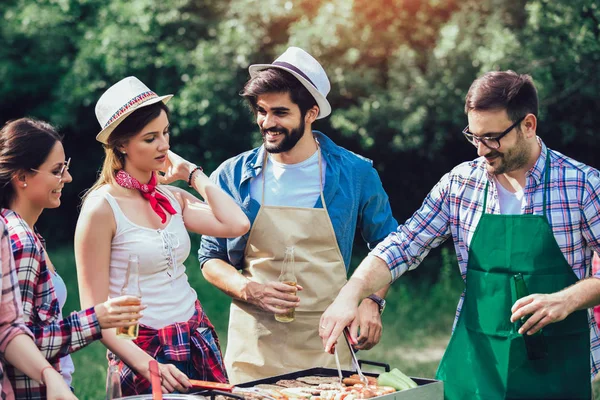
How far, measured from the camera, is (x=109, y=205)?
11.8 ft

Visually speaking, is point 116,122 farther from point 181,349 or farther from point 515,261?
point 515,261

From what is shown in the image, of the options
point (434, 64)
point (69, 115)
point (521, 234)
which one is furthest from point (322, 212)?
point (69, 115)

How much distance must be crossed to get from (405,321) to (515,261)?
711 centimetres

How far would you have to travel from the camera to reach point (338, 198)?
4418 mm

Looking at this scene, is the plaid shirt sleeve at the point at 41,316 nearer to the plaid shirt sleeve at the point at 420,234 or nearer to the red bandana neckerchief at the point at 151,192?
the red bandana neckerchief at the point at 151,192

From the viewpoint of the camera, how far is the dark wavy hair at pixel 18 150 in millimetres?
3346

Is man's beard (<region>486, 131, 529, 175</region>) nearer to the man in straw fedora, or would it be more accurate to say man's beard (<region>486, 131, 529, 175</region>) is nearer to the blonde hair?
the man in straw fedora

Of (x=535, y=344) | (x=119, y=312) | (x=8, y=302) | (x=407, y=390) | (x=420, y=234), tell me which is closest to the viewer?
(x=8, y=302)

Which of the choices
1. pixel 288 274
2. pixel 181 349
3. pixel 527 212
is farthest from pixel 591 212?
pixel 181 349

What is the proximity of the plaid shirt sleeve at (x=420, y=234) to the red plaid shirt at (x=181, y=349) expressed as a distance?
0.89 meters

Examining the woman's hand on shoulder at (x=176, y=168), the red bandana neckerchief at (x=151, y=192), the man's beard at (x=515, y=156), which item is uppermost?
the woman's hand on shoulder at (x=176, y=168)

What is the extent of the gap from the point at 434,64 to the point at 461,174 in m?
6.92

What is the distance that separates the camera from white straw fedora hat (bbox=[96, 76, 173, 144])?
376 cm

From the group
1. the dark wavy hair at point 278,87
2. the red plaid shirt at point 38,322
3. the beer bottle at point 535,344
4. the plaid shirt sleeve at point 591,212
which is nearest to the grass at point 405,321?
the dark wavy hair at point 278,87
